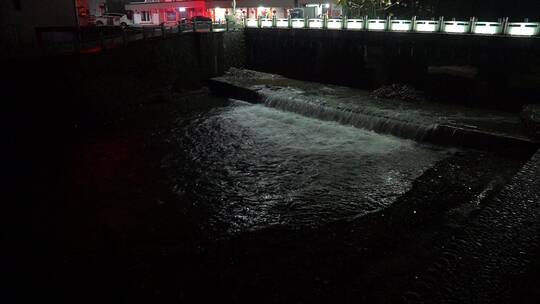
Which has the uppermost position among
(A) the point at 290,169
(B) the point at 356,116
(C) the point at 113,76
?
(C) the point at 113,76

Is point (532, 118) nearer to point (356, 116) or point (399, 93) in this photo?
point (356, 116)

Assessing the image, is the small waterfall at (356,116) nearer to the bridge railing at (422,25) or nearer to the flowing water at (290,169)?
the flowing water at (290,169)

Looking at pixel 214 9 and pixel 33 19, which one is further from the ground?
pixel 214 9

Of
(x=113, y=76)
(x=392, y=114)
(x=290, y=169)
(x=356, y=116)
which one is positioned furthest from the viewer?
(x=113, y=76)

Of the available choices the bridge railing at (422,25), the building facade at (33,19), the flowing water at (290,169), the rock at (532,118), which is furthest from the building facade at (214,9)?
the rock at (532,118)

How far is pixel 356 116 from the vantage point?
16375mm

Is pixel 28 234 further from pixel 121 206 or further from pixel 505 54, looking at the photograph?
pixel 505 54

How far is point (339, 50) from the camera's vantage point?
896 inches

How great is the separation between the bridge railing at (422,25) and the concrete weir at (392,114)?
11.6 ft

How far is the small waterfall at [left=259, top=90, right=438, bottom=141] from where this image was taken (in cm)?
1438

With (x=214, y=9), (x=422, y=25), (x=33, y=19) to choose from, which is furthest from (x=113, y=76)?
(x=214, y=9)

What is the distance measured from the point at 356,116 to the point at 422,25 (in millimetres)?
6711

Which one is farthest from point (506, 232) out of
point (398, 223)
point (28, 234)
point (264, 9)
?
point (264, 9)

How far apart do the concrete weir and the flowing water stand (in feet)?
2.01
